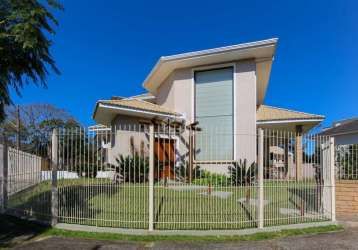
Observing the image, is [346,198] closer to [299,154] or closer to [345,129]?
[299,154]

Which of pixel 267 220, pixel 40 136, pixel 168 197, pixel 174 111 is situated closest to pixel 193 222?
pixel 168 197

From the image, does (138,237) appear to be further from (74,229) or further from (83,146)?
(83,146)

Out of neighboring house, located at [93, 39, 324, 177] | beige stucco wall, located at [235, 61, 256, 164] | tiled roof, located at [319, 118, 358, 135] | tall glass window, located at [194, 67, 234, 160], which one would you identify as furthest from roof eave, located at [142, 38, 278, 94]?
tiled roof, located at [319, 118, 358, 135]

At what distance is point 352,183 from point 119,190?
652 cm

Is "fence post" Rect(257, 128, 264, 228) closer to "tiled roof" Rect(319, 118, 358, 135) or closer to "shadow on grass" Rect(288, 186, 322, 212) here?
"shadow on grass" Rect(288, 186, 322, 212)

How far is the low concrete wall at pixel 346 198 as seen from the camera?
8266 mm

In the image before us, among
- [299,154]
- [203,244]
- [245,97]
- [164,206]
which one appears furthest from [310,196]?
[245,97]

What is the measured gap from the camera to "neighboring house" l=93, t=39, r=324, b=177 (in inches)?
533

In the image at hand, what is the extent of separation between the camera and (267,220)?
684 centimetres

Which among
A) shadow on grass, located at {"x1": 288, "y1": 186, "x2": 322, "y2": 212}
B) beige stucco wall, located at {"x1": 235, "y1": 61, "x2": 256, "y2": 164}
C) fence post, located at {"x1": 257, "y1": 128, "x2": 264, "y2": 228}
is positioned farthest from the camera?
beige stucco wall, located at {"x1": 235, "y1": 61, "x2": 256, "y2": 164}

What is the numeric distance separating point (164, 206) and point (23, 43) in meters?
5.00

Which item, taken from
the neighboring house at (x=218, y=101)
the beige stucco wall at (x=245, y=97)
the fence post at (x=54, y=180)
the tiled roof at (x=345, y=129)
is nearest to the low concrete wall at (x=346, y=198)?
the neighboring house at (x=218, y=101)

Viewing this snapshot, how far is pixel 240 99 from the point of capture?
14.2 m

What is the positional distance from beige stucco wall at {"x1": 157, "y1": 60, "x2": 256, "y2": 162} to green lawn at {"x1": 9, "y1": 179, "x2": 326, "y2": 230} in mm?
4848
